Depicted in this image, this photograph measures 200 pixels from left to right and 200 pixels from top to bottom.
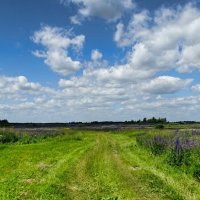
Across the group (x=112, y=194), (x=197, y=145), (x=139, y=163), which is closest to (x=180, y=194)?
(x=112, y=194)

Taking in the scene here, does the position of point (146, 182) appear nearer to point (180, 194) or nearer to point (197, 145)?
point (180, 194)

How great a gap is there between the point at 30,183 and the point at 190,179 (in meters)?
6.93

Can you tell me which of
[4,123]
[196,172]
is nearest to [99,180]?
[196,172]

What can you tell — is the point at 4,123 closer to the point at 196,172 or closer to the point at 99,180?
the point at 99,180

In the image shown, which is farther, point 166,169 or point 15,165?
point 15,165

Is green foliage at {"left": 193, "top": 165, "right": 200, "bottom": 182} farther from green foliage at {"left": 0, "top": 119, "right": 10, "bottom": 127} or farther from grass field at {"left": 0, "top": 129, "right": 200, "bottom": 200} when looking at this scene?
green foliage at {"left": 0, "top": 119, "right": 10, "bottom": 127}

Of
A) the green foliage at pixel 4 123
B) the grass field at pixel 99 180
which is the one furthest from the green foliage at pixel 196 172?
the green foliage at pixel 4 123

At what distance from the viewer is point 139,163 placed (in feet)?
78.0

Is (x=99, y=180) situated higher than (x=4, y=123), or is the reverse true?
(x=4, y=123)

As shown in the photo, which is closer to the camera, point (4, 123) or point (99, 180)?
point (99, 180)

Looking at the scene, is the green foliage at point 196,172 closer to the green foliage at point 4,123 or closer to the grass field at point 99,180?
the grass field at point 99,180

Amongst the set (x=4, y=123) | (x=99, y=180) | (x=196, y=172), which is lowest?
(x=99, y=180)

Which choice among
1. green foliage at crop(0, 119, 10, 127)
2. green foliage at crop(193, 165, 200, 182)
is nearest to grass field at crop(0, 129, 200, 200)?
green foliage at crop(193, 165, 200, 182)

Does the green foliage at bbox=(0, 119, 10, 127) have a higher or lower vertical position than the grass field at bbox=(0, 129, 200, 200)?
higher
